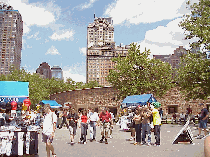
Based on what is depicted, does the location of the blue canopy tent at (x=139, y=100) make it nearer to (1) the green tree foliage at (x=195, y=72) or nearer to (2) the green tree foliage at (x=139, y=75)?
(1) the green tree foliage at (x=195, y=72)

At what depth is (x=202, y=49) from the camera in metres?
24.2

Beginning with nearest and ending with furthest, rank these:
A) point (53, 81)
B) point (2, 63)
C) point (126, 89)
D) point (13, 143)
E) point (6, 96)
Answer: point (13, 143) < point (6, 96) < point (126, 89) < point (53, 81) < point (2, 63)

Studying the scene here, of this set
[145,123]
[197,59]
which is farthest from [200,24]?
[145,123]

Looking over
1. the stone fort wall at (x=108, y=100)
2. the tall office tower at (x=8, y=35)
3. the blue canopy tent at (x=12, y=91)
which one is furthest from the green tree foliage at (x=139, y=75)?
the tall office tower at (x=8, y=35)

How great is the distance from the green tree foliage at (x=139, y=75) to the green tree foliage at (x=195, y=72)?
8.60 metres

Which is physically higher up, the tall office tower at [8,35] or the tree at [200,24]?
the tall office tower at [8,35]

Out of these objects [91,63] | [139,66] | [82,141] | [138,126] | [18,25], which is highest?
[18,25]

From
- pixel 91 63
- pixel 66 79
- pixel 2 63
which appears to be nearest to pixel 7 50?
pixel 2 63

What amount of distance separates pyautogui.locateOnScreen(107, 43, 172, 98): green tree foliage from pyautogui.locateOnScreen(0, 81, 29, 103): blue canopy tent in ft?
71.4

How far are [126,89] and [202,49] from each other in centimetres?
1244

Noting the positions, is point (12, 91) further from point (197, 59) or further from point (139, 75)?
point (139, 75)

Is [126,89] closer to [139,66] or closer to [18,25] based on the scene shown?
[139,66]

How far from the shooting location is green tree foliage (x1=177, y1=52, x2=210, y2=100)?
22578mm

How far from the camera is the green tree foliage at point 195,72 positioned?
889 inches
